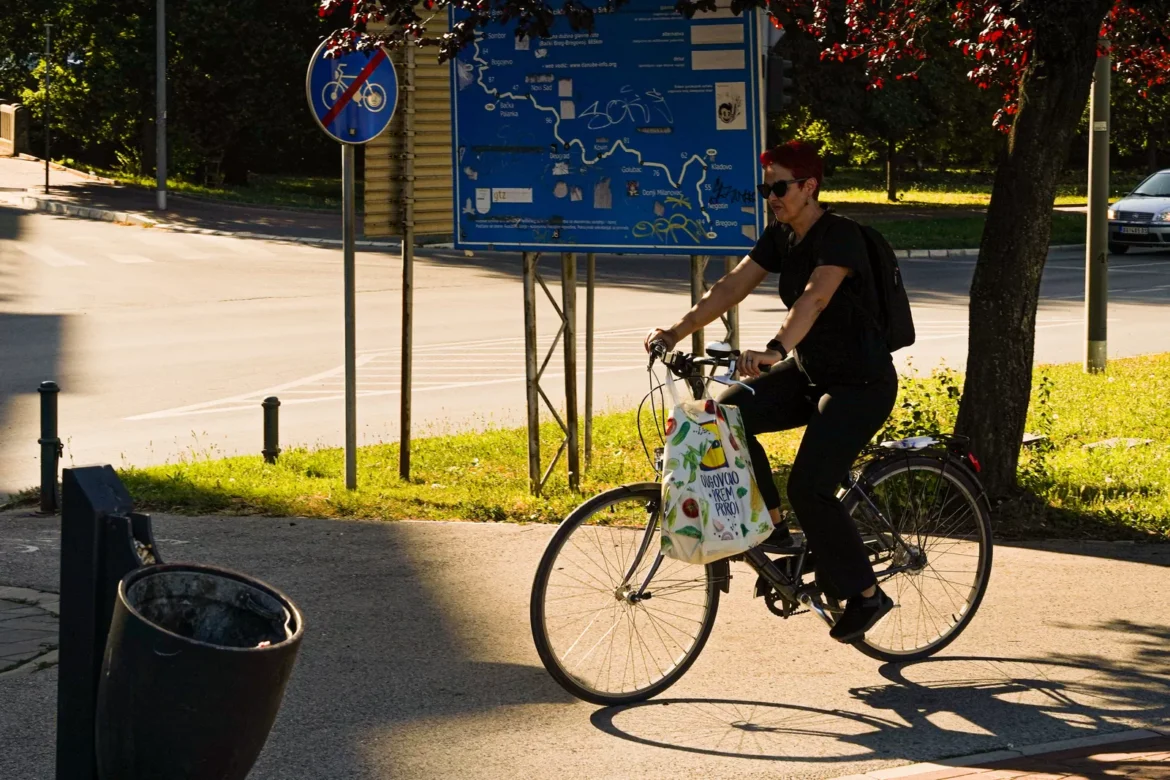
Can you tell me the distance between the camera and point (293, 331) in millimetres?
17359

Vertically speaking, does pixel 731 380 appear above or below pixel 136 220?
below

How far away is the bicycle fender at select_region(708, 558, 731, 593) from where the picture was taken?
17.7 feet

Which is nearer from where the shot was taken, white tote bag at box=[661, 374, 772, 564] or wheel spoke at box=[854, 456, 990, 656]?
white tote bag at box=[661, 374, 772, 564]

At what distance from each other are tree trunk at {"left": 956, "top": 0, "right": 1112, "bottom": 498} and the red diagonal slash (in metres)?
3.37

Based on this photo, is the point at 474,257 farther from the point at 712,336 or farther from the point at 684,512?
Answer: the point at 684,512

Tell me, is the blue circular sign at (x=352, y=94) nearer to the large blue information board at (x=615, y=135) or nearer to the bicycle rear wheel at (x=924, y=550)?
the large blue information board at (x=615, y=135)

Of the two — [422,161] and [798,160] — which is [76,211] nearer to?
[422,161]

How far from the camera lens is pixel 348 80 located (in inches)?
354

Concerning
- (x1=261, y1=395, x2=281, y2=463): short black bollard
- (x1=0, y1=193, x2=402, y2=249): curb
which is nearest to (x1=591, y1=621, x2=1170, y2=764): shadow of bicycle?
(x1=261, y1=395, x2=281, y2=463): short black bollard

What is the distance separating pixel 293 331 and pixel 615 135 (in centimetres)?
902

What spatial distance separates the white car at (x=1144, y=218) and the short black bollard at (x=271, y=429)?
895 inches

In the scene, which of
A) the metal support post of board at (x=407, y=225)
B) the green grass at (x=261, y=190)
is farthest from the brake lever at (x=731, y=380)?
the green grass at (x=261, y=190)

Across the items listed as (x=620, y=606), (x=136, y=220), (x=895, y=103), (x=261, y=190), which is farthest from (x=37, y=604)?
(x=261, y=190)

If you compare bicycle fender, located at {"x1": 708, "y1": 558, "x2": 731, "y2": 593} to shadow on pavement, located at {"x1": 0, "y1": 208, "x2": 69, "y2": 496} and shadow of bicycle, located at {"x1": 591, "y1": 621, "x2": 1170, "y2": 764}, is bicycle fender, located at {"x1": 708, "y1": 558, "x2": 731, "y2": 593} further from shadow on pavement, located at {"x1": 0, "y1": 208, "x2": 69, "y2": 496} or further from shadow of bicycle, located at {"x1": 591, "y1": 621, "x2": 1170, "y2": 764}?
shadow on pavement, located at {"x1": 0, "y1": 208, "x2": 69, "y2": 496}
